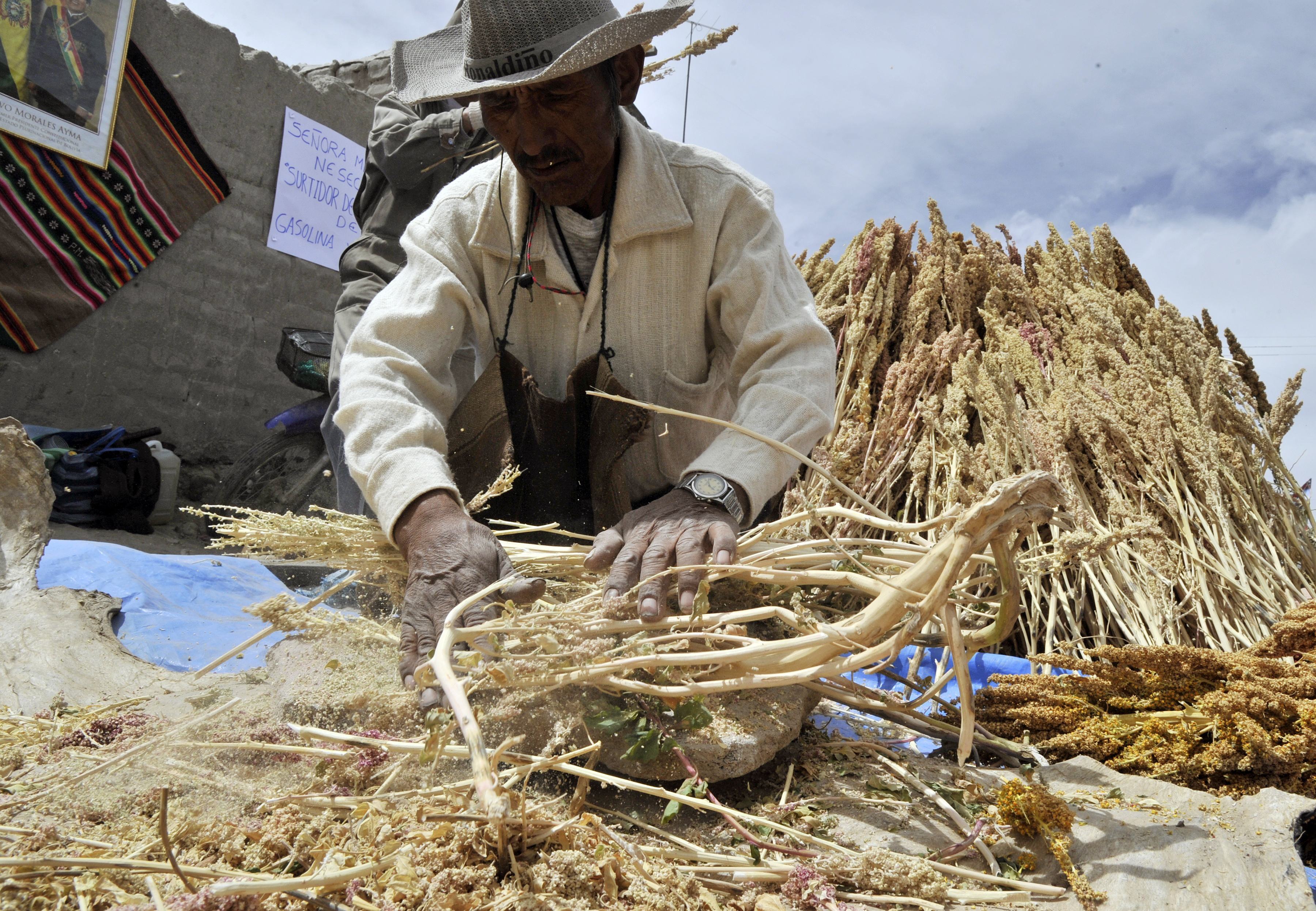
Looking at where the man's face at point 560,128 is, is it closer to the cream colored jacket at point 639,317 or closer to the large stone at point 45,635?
the cream colored jacket at point 639,317

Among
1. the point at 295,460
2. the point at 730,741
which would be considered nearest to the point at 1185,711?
the point at 730,741

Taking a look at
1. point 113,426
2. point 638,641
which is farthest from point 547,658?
point 113,426

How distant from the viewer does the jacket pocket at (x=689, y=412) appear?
2.22 meters

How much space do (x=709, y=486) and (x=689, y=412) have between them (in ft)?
1.99

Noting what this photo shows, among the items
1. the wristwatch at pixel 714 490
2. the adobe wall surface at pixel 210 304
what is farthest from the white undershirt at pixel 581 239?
the adobe wall surface at pixel 210 304

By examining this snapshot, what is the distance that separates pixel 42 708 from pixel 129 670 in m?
0.30

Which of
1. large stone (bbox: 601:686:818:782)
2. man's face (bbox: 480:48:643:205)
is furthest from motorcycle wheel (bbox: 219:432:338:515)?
large stone (bbox: 601:686:818:782)

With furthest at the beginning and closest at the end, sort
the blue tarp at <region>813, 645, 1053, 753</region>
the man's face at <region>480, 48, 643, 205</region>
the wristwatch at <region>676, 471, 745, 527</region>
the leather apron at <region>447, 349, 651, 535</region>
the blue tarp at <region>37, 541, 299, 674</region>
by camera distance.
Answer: the blue tarp at <region>37, 541, 299, 674</region>
the blue tarp at <region>813, 645, 1053, 753</region>
the leather apron at <region>447, 349, 651, 535</region>
the man's face at <region>480, 48, 643, 205</region>
the wristwatch at <region>676, 471, 745, 527</region>

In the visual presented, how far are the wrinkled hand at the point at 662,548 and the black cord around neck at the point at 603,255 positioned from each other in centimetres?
68

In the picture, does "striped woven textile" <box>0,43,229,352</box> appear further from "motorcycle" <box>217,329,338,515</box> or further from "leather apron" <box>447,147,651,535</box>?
"leather apron" <box>447,147,651,535</box>

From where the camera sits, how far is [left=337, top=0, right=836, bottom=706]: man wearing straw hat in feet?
5.98

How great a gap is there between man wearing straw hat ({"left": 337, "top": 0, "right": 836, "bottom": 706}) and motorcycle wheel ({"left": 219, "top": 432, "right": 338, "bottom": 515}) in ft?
10.5

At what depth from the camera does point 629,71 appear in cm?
211

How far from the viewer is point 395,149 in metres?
3.67
